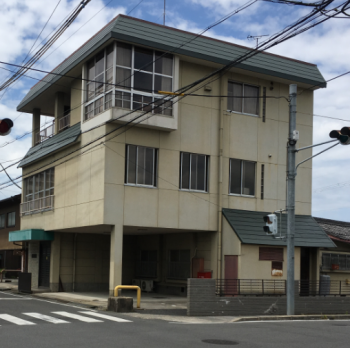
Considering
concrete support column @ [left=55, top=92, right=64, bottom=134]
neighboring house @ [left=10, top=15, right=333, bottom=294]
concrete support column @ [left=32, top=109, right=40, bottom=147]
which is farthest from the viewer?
concrete support column @ [left=32, top=109, right=40, bottom=147]

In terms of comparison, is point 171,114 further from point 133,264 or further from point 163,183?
point 133,264

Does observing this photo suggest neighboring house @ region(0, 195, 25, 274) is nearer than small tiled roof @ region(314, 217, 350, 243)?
No

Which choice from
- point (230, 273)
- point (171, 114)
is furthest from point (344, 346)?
point (171, 114)

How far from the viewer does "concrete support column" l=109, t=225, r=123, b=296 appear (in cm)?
2292

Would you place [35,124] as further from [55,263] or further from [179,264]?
[179,264]

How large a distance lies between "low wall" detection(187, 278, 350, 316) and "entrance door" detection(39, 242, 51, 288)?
13589 millimetres

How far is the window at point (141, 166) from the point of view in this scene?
23922 millimetres

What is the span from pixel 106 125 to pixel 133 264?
36.9ft

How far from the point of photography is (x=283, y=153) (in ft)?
90.8

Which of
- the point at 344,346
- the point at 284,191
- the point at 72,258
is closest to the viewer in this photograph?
the point at 344,346

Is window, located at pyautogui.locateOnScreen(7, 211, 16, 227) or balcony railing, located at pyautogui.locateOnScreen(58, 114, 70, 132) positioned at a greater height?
balcony railing, located at pyautogui.locateOnScreen(58, 114, 70, 132)

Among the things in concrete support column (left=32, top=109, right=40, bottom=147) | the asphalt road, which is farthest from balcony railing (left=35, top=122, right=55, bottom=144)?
the asphalt road

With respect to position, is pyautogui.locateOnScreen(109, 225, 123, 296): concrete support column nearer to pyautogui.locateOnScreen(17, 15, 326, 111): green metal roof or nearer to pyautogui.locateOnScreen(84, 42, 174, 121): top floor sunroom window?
pyautogui.locateOnScreen(84, 42, 174, 121): top floor sunroom window

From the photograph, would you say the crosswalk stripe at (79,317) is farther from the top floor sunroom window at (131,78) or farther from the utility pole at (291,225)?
the top floor sunroom window at (131,78)
